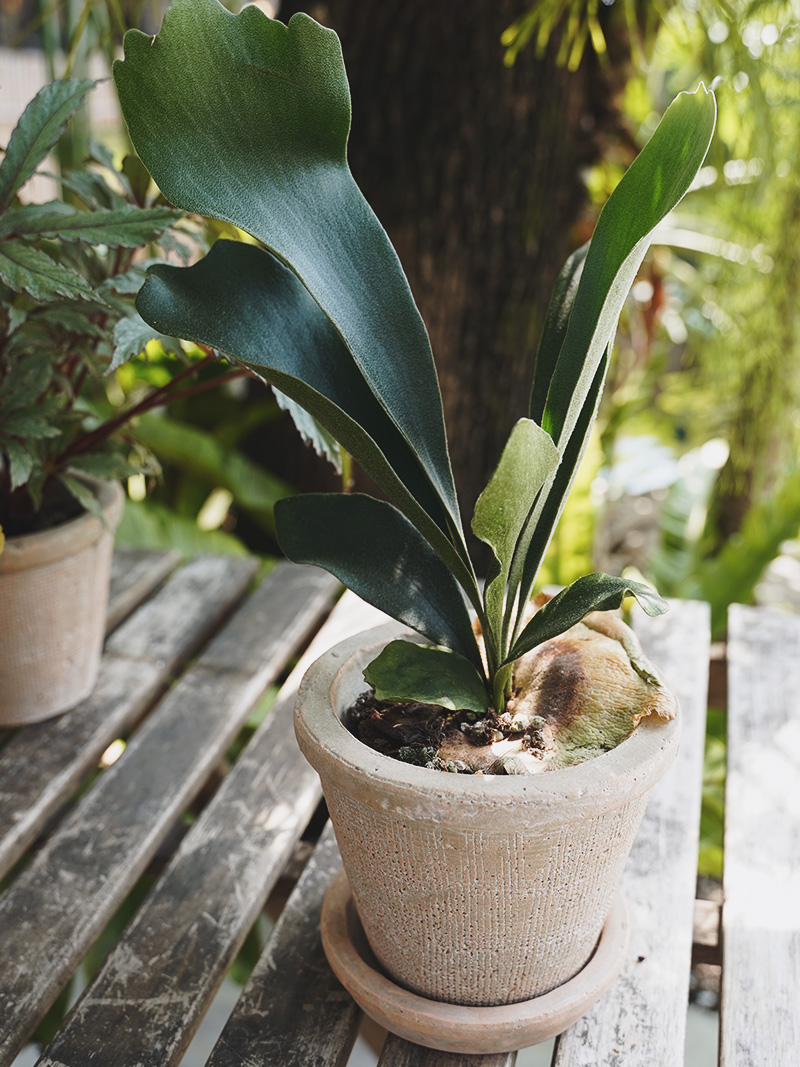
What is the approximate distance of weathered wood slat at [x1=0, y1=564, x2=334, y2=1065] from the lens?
83cm

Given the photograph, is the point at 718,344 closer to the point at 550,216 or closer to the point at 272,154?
the point at 550,216

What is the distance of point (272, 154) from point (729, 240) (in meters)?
1.89

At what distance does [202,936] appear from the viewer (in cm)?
86

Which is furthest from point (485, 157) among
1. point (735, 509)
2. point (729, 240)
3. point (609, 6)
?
point (735, 509)

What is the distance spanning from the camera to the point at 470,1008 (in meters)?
0.74

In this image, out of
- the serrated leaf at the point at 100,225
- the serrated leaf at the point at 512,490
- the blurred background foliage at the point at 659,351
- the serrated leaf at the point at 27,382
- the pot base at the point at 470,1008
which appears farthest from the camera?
the blurred background foliage at the point at 659,351

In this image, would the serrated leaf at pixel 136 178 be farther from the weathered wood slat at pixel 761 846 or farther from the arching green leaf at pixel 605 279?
the weathered wood slat at pixel 761 846

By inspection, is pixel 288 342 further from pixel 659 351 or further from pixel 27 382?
pixel 659 351

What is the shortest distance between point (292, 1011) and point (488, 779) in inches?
12.1

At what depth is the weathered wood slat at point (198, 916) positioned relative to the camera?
76cm

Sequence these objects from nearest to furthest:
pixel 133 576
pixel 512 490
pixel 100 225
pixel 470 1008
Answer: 1. pixel 512 490
2. pixel 470 1008
3. pixel 100 225
4. pixel 133 576

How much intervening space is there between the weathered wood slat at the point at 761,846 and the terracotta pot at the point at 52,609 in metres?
0.77

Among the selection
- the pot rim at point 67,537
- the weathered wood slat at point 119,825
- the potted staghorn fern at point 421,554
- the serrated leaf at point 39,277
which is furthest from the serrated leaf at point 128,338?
the weathered wood slat at point 119,825

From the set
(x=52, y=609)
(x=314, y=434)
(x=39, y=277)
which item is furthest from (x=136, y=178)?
(x=52, y=609)
